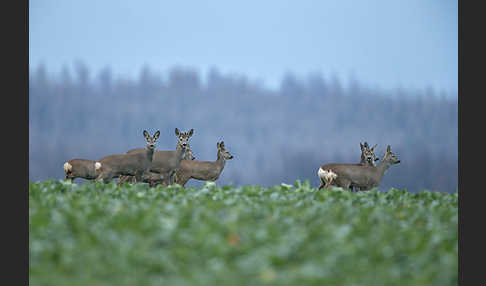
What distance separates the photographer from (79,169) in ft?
47.9

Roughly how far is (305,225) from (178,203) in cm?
237

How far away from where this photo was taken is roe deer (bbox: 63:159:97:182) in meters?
14.6

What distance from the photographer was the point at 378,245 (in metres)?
6.66

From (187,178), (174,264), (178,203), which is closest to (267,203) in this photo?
(178,203)

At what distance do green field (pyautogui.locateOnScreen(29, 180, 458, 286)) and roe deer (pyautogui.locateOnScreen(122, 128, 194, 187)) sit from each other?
197 inches

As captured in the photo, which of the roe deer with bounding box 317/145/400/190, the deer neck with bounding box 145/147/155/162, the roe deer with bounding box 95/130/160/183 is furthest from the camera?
the roe deer with bounding box 317/145/400/190

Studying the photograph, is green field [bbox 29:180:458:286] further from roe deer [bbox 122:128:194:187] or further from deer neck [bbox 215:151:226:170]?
deer neck [bbox 215:151:226:170]

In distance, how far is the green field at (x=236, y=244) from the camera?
5600 mm

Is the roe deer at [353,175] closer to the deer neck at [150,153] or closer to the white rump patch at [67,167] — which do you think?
the deer neck at [150,153]

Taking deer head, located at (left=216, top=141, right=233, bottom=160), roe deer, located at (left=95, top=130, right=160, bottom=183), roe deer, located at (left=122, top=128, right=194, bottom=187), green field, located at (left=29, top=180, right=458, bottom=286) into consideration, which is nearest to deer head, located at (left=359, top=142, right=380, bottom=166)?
deer head, located at (left=216, top=141, right=233, bottom=160)

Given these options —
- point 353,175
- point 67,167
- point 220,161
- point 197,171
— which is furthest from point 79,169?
point 353,175

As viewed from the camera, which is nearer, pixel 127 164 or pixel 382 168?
pixel 127 164

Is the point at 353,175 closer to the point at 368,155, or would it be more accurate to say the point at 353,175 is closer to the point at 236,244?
the point at 368,155

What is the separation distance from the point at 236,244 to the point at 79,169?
8.75 meters
